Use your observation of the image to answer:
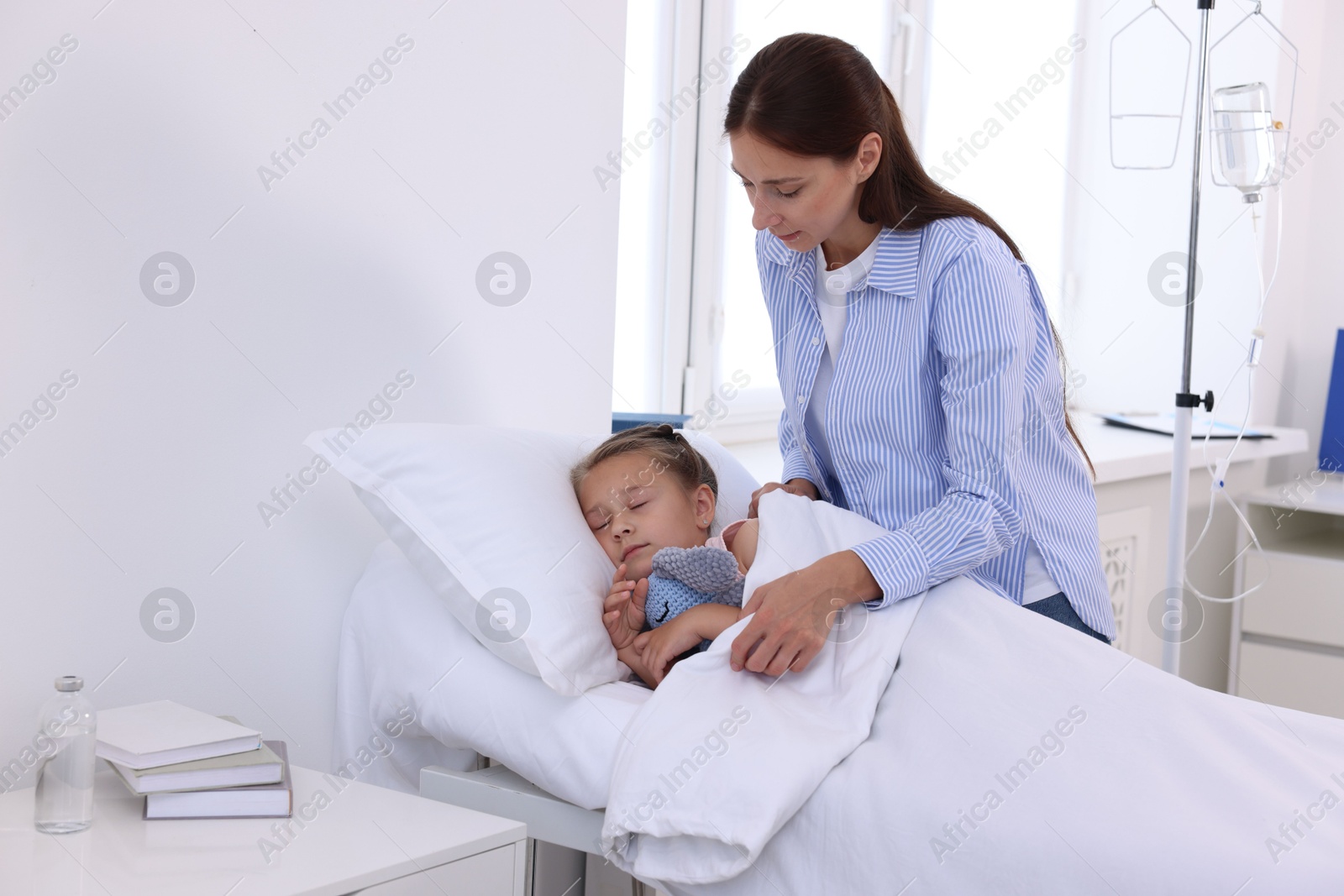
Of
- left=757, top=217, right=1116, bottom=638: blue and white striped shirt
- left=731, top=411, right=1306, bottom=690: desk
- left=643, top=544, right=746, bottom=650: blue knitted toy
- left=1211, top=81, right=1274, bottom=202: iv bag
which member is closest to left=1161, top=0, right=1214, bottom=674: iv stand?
left=1211, top=81, right=1274, bottom=202: iv bag

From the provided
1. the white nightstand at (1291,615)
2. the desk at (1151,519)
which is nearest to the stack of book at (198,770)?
the desk at (1151,519)

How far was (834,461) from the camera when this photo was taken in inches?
57.9

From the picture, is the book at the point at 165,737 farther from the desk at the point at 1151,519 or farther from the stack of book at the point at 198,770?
the desk at the point at 1151,519

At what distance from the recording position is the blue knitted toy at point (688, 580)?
1.35 metres

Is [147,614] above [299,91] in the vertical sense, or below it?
below

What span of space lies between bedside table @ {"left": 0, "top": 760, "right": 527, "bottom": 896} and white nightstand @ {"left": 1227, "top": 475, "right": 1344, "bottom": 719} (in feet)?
8.43

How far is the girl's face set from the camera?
1.47m

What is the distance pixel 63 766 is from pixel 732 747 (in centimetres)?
59

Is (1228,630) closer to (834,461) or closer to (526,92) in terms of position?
(834,461)

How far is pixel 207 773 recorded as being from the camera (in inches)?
42.4

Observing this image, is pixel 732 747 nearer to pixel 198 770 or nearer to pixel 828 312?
pixel 198 770

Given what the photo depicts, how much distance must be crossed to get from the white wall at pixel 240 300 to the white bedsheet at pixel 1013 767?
292 mm

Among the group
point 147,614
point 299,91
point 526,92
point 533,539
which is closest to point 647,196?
point 526,92

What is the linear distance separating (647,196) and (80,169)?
1.39 m
